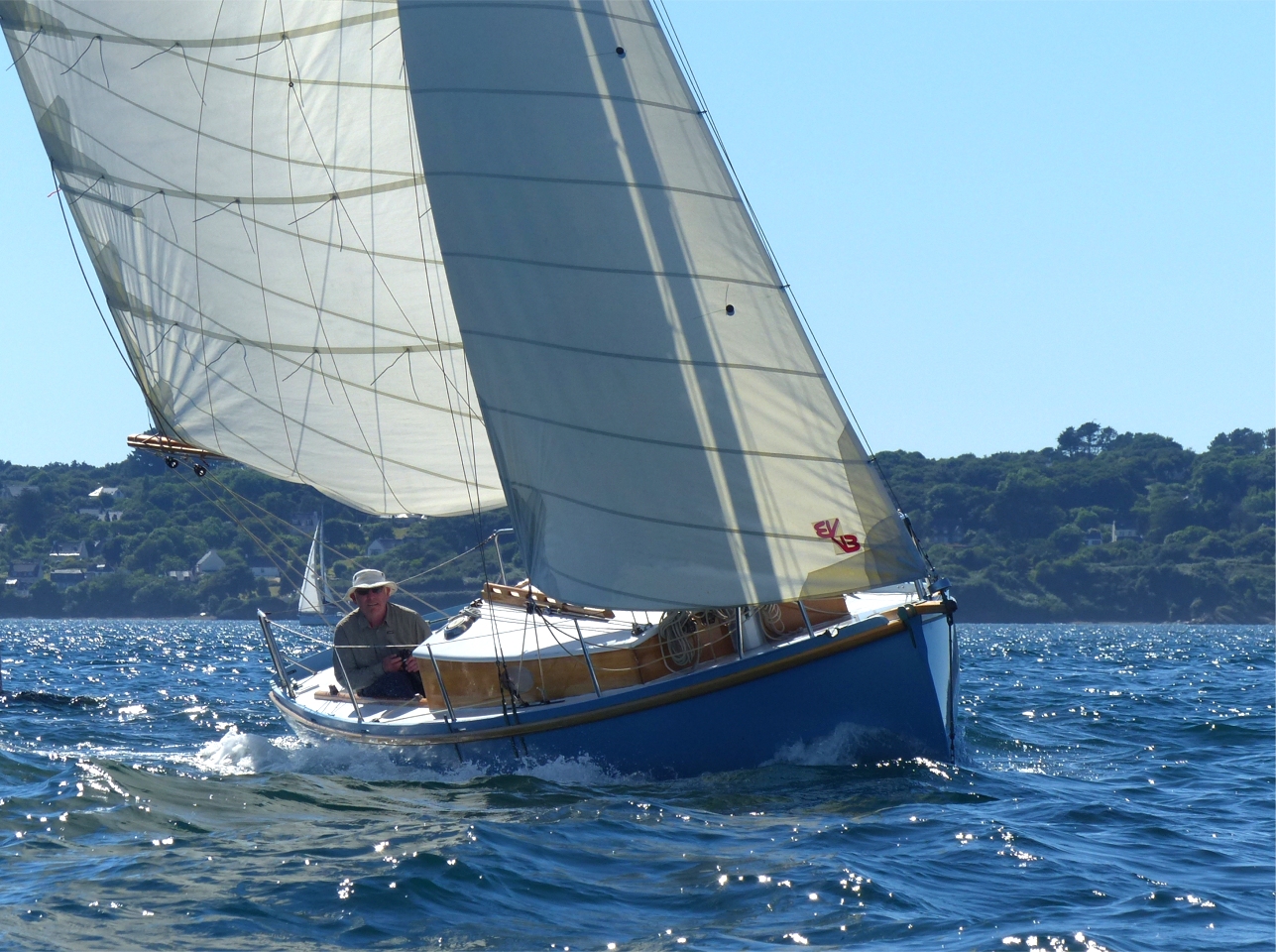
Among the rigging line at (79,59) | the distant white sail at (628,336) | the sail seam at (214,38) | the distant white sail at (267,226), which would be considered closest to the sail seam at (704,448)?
the distant white sail at (628,336)

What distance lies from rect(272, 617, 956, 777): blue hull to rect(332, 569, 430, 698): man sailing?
2454mm

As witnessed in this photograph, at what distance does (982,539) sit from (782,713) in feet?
291

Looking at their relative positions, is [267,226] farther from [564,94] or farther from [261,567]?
[261,567]

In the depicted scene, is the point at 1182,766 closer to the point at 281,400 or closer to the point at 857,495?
the point at 857,495

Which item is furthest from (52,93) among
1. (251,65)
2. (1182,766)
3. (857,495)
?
(1182,766)

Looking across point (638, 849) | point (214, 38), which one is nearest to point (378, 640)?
point (638, 849)

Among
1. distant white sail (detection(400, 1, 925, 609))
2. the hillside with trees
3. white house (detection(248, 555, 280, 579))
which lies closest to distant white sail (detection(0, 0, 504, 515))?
distant white sail (detection(400, 1, 925, 609))

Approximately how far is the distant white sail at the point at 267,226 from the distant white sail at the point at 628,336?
8.05ft

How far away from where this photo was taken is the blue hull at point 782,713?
912 centimetres

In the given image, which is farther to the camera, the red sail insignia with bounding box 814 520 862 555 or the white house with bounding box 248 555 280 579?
the white house with bounding box 248 555 280 579

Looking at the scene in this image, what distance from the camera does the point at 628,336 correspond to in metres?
9.30

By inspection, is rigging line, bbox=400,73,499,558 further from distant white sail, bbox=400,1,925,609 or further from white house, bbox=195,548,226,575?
white house, bbox=195,548,226,575

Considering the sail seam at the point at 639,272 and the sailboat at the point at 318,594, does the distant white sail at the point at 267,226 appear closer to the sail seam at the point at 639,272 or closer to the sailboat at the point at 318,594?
the sailboat at the point at 318,594

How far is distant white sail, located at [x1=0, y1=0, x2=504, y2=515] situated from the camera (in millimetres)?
12078
